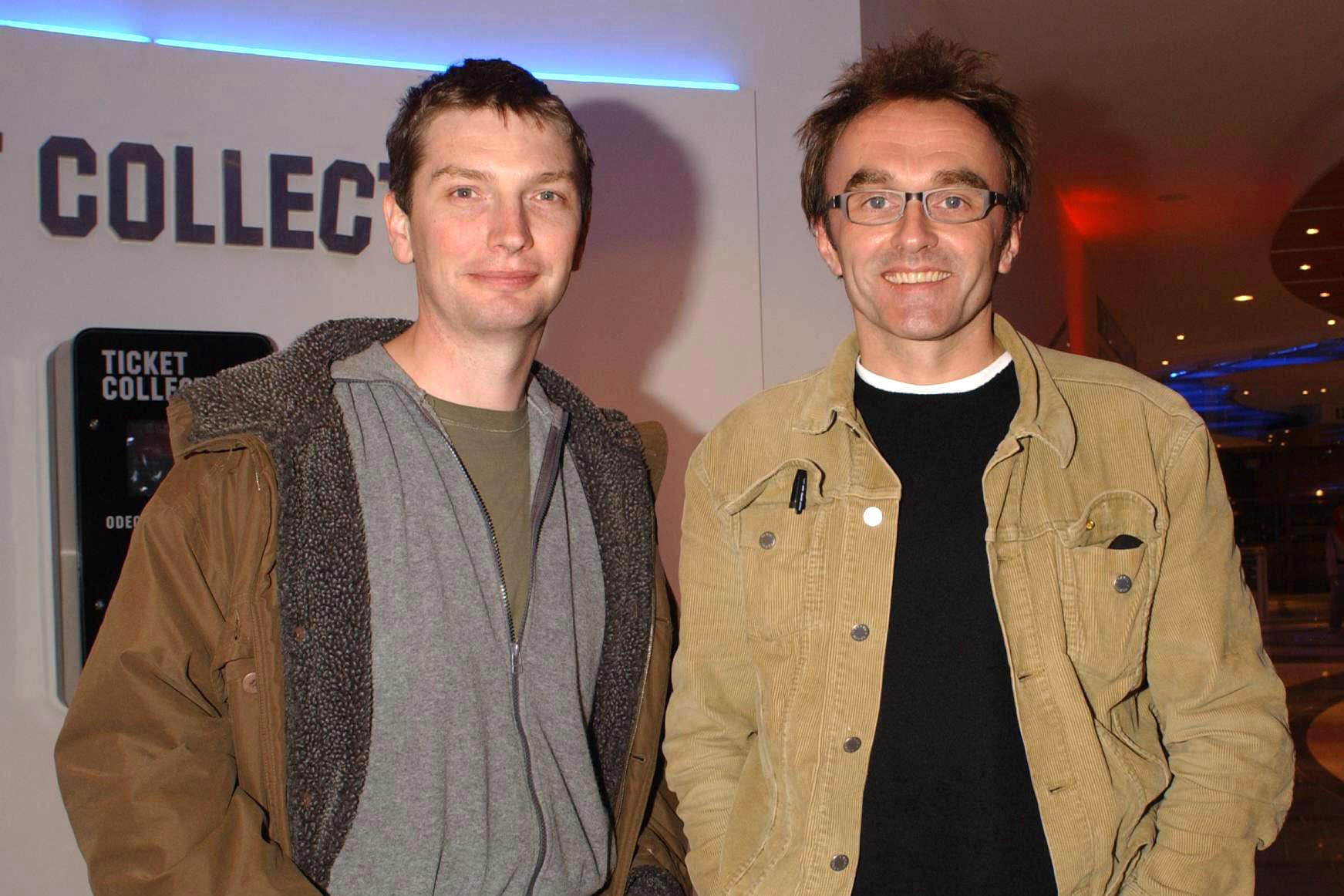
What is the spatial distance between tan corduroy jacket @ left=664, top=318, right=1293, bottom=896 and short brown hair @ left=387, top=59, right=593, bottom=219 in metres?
0.60

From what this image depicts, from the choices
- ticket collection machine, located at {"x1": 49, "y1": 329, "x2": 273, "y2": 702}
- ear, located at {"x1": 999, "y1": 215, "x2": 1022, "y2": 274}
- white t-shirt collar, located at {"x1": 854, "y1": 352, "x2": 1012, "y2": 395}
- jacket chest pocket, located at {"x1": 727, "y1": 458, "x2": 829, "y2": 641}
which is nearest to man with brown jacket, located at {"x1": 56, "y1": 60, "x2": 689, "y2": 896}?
jacket chest pocket, located at {"x1": 727, "y1": 458, "x2": 829, "y2": 641}

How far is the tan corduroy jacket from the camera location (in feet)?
5.18

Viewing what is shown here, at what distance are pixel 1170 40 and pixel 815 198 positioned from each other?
4.35 metres

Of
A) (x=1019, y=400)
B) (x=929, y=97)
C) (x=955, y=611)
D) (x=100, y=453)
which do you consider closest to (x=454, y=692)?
(x=955, y=611)

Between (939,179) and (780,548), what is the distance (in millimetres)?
614

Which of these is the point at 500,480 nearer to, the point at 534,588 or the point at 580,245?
the point at 534,588

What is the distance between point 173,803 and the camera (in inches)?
59.7

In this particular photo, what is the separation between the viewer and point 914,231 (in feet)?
5.74

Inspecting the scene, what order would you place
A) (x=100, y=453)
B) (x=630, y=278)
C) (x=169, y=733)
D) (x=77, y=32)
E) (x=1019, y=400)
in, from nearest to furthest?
(x=169, y=733)
(x=1019, y=400)
(x=100, y=453)
(x=77, y=32)
(x=630, y=278)

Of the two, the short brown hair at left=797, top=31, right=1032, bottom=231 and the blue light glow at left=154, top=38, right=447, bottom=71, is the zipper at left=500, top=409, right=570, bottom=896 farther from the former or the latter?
the blue light glow at left=154, top=38, right=447, bottom=71

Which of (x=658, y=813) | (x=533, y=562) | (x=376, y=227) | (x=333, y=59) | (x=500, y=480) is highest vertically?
(x=333, y=59)

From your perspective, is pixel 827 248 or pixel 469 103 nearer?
pixel 469 103

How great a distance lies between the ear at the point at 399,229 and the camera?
1905 mm

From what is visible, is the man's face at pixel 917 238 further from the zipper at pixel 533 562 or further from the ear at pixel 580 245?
the zipper at pixel 533 562
